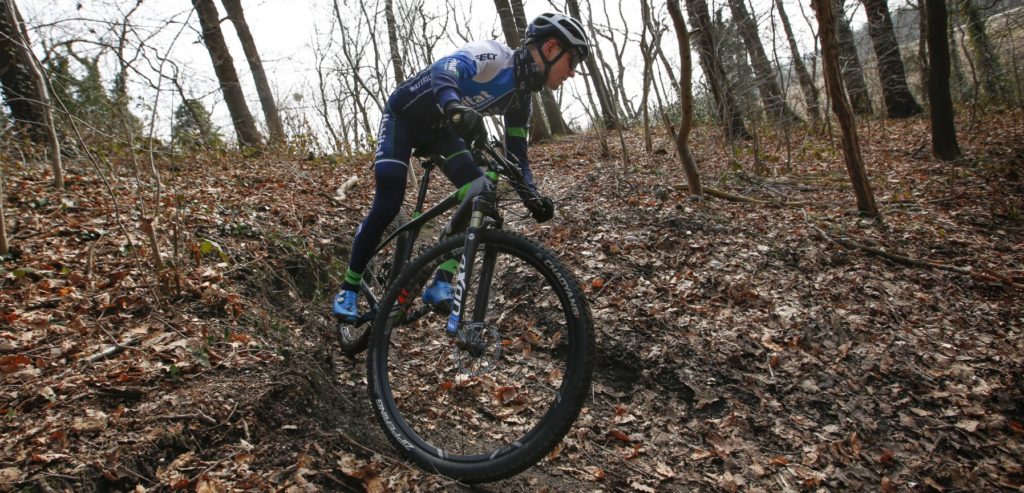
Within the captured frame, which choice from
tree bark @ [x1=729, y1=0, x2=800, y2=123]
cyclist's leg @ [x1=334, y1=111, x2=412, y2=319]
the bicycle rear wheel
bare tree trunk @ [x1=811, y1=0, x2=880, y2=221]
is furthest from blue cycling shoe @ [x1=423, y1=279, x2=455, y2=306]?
tree bark @ [x1=729, y1=0, x2=800, y2=123]

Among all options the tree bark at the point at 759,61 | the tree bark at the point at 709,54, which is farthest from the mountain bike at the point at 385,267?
the tree bark at the point at 759,61

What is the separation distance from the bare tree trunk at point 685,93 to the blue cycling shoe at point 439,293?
5.23 m

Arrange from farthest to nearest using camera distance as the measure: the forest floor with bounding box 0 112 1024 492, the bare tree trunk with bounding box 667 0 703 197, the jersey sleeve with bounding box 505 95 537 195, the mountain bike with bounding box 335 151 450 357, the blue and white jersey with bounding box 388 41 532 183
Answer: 1. the bare tree trunk with bounding box 667 0 703 197
2. the mountain bike with bounding box 335 151 450 357
3. the jersey sleeve with bounding box 505 95 537 195
4. the blue and white jersey with bounding box 388 41 532 183
5. the forest floor with bounding box 0 112 1024 492

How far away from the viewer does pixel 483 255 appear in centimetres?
279

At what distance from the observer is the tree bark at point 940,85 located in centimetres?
862

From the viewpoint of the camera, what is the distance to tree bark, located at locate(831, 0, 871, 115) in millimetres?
12750

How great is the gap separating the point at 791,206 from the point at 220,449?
714 centimetres

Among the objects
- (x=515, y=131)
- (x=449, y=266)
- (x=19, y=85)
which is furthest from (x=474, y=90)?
(x=19, y=85)

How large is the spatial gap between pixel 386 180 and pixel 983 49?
45.3ft

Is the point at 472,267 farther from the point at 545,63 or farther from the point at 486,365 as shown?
the point at 545,63

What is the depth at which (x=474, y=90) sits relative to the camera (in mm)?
3189

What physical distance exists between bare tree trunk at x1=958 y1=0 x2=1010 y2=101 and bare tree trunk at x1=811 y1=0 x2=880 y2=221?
5.46 m

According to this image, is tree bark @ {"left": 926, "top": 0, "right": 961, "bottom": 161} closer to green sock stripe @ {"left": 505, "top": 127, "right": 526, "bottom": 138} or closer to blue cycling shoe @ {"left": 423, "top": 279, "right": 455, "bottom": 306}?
green sock stripe @ {"left": 505, "top": 127, "right": 526, "bottom": 138}

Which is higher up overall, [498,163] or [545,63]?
[545,63]
